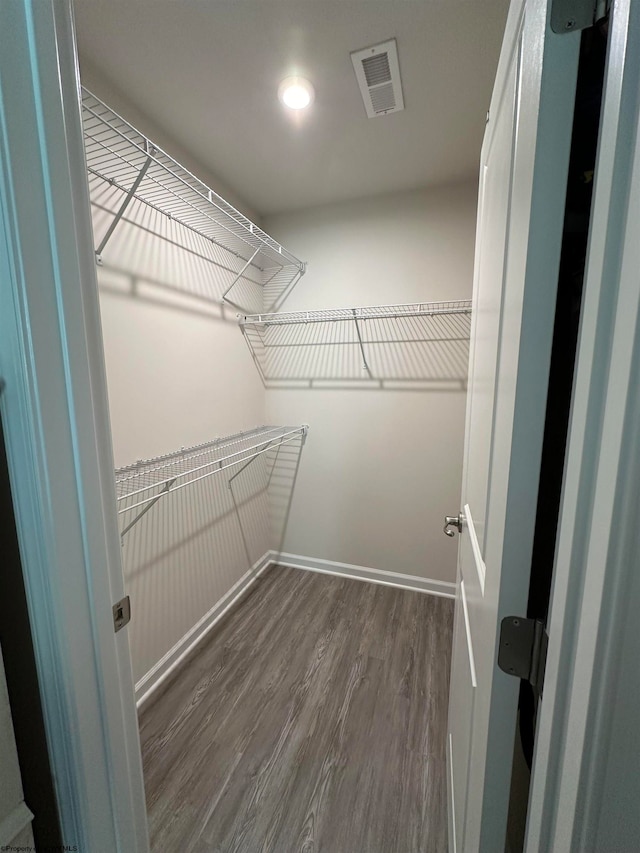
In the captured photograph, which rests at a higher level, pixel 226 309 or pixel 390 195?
pixel 390 195

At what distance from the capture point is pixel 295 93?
4.37 ft

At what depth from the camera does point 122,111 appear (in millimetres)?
1370

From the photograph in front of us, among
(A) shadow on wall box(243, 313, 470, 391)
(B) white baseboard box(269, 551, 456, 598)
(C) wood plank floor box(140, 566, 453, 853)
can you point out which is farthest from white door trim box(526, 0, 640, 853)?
(B) white baseboard box(269, 551, 456, 598)

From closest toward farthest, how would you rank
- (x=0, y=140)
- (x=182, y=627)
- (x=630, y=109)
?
(x=630, y=109) → (x=0, y=140) → (x=182, y=627)

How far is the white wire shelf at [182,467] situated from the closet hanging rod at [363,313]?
739 mm

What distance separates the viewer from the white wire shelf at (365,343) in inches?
83.2

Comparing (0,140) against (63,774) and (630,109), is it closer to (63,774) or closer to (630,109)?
(630,109)

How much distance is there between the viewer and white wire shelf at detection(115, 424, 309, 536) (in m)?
1.39

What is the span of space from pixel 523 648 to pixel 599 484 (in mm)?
319

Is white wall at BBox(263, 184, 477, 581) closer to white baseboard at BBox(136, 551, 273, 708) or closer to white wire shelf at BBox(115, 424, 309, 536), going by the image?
white wire shelf at BBox(115, 424, 309, 536)

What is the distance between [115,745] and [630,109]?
1.25m

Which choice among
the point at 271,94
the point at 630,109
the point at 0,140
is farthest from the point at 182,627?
the point at 271,94

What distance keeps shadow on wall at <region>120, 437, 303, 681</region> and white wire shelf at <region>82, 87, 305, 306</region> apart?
1.13m

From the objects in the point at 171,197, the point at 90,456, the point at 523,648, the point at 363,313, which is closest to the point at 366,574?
the point at 363,313
